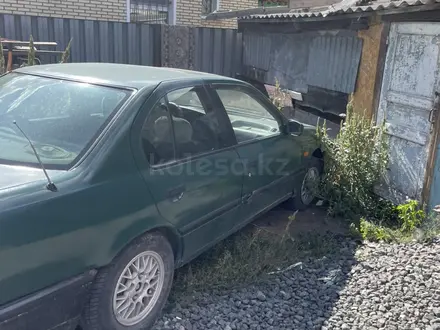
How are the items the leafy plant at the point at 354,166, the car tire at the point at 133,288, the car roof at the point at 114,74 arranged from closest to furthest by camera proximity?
1. the car tire at the point at 133,288
2. the car roof at the point at 114,74
3. the leafy plant at the point at 354,166

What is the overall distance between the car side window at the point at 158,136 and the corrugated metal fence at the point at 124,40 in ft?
21.3

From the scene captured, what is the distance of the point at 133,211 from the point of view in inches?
96.7

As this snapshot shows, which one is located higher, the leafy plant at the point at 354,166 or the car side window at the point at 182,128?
the car side window at the point at 182,128

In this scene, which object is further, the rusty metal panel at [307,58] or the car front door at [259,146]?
the rusty metal panel at [307,58]

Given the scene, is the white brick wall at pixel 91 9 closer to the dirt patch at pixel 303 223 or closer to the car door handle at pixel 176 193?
the dirt patch at pixel 303 223

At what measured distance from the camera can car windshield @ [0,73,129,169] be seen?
2.40 meters

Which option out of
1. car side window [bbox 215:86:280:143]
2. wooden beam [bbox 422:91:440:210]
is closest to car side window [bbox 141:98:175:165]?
car side window [bbox 215:86:280:143]

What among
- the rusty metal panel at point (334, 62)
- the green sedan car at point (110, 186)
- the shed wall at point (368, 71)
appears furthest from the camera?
the rusty metal panel at point (334, 62)

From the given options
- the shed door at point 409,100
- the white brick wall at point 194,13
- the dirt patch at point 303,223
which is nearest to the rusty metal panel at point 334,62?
the shed door at point 409,100

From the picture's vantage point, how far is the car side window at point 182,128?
2.73 meters

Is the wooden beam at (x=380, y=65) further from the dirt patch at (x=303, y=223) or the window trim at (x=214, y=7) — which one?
the window trim at (x=214, y=7)

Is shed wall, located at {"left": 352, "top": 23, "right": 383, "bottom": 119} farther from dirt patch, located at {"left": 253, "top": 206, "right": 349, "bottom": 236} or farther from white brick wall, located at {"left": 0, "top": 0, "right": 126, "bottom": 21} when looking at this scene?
white brick wall, located at {"left": 0, "top": 0, "right": 126, "bottom": 21}

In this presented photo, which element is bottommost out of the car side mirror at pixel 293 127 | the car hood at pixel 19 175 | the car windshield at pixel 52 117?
the car side mirror at pixel 293 127

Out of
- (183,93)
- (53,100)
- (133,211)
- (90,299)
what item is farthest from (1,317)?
(183,93)
